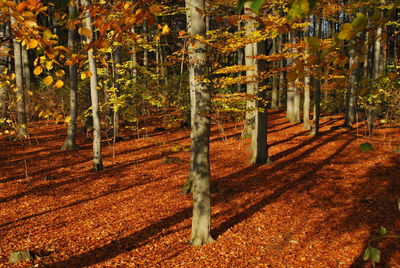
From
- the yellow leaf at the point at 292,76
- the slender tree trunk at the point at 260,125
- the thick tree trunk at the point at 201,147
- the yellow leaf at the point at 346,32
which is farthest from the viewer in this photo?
the slender tree trunk at the point at 260,125

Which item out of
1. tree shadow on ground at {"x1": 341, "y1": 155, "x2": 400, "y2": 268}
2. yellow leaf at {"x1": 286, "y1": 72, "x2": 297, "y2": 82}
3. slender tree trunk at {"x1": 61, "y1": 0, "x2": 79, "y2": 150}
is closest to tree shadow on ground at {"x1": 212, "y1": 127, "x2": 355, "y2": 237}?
tree shadow on ground at {"x1": 341, "y1": 155, "x2": 400, "y2": 268}

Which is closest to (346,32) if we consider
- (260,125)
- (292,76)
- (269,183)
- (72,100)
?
(292,76)

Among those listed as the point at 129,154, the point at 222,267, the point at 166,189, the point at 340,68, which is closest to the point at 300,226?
the point at 222,267

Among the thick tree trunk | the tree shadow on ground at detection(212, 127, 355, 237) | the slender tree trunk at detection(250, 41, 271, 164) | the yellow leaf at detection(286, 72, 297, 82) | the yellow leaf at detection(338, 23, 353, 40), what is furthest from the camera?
the slender tree trunk at detection(250, 41, 271, 164)

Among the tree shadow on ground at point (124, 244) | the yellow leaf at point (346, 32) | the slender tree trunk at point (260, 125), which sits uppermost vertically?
the yellow leaf at point (346, 32)

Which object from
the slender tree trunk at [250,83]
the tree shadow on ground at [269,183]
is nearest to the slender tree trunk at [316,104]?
the tree shadow on ground at [269,183]

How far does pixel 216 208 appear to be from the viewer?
24.8 ft

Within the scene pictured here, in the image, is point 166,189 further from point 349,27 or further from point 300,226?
point 349,27

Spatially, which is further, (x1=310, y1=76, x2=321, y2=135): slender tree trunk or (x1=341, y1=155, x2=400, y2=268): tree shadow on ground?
(x1=310, y1=76, x2=321, y2=135): slender tree trunk

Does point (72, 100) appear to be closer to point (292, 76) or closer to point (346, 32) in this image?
point (292, 76)

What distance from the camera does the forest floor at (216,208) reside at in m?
5.43

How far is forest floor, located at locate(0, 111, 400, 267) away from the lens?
5.43 meters

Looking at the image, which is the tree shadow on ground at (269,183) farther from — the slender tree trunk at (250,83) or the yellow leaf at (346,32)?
the yellow leaf at (346,32)

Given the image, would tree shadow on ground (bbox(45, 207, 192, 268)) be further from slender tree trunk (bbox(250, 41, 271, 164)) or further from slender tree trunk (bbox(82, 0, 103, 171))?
slender tree trunk (bbox(82, 0, 103, 171))
